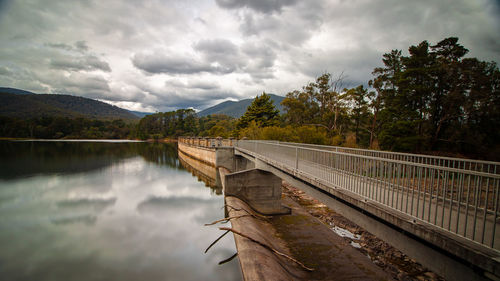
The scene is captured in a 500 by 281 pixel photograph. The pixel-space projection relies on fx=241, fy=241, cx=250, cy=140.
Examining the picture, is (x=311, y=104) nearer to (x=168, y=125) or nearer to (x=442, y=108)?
(x=442, y=108)

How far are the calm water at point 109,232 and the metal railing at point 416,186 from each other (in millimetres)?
5831

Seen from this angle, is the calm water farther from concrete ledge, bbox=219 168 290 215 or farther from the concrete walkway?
concrete ledge, bbox=219 168 290 215

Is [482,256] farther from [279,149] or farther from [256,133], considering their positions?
[256,133]

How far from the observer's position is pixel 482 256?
3.13 metres

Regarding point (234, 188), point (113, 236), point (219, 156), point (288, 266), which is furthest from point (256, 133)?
point (288, 266)

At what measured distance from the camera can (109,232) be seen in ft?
48.9

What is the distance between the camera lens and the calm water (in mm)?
10695

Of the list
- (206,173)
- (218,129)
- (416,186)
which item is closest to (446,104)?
(416,186)

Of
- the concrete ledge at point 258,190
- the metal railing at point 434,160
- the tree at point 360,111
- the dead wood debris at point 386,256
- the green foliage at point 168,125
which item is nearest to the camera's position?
the metal railing at point 434,160

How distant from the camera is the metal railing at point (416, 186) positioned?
11.5 ft

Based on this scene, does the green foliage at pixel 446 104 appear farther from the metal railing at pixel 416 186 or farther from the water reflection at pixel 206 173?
the water reflection at pixel 206 173

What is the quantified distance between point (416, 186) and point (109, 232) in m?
16.7

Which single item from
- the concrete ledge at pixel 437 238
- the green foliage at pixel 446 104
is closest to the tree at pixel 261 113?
the green foliage at pixel 446 104

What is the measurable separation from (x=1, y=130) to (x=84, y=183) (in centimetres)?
13354
